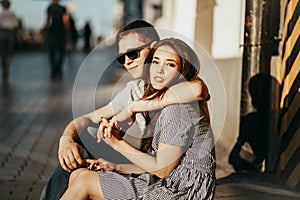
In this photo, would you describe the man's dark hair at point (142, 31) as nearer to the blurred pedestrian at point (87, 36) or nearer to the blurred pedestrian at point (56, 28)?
the blurred pedestrian at point (56, 28)

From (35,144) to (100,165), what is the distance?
4.17 metres

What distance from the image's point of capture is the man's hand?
3.80m

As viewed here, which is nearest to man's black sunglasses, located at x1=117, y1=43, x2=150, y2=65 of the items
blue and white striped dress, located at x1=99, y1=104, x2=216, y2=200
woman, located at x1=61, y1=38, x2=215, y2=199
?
woman, located at x1=61, y1=38, x2=215, y2=199

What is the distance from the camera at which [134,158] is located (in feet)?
11.6

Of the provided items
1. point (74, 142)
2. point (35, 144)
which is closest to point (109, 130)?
point (74, 142)

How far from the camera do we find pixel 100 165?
372 cm

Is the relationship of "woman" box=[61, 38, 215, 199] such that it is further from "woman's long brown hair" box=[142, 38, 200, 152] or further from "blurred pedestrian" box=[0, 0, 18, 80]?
"blurred pedestrian" box=[0, 0, 18, 80]

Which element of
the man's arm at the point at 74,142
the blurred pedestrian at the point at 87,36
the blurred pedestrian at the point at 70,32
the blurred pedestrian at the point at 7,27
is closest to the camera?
the man's arm at the point at 74,142

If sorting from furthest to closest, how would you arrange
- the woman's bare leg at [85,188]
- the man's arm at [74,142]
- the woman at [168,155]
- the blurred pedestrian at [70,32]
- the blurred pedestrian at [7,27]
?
1. the blurred pedestrian at [70,32]
2. the blurred pedestrian at [7,27]
3. the man's arm at [74,142]
4. the woman's bare leg at [85,188]
5. the woman at [168,155]

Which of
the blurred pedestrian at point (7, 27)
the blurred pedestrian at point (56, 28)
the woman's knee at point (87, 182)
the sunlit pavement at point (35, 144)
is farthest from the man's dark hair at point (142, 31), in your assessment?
the blurred pedestrian at point (56, 28)

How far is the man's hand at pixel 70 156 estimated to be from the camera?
380 centimetres

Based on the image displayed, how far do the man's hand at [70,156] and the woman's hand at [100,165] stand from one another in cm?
8

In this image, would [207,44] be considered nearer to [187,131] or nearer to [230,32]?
[230,32]

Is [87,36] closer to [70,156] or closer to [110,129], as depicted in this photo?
[70,156]
